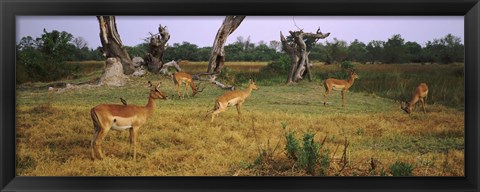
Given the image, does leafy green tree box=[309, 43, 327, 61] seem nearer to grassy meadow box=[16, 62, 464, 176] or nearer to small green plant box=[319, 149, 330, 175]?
grassy meadow box=[16, 62, 464, 176]

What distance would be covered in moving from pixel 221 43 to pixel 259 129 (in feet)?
3.16

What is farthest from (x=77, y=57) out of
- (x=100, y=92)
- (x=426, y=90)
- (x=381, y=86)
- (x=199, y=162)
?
(x=426, y=90)

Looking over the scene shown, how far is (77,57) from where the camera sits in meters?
7.22

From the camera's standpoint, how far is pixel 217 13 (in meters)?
7.03

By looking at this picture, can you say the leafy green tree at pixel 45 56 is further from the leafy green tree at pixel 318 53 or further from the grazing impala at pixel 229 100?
the leafy green tree at pixel 318 53

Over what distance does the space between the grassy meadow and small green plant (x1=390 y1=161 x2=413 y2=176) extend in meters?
0.06

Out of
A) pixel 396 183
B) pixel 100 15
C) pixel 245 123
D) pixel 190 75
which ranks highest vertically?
pixel 100 15

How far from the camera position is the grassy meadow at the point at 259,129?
23.3 ft

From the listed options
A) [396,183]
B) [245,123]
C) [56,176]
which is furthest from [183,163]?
[396,183]

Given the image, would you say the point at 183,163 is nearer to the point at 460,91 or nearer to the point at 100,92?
the point at 100,92

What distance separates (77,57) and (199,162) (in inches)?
65.2

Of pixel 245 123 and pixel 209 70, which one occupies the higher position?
pixel 209 70

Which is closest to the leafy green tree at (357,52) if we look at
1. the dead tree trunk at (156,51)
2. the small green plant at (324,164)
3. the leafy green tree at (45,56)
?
the small green plant at (324,164)

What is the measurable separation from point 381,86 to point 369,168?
2.83ft
